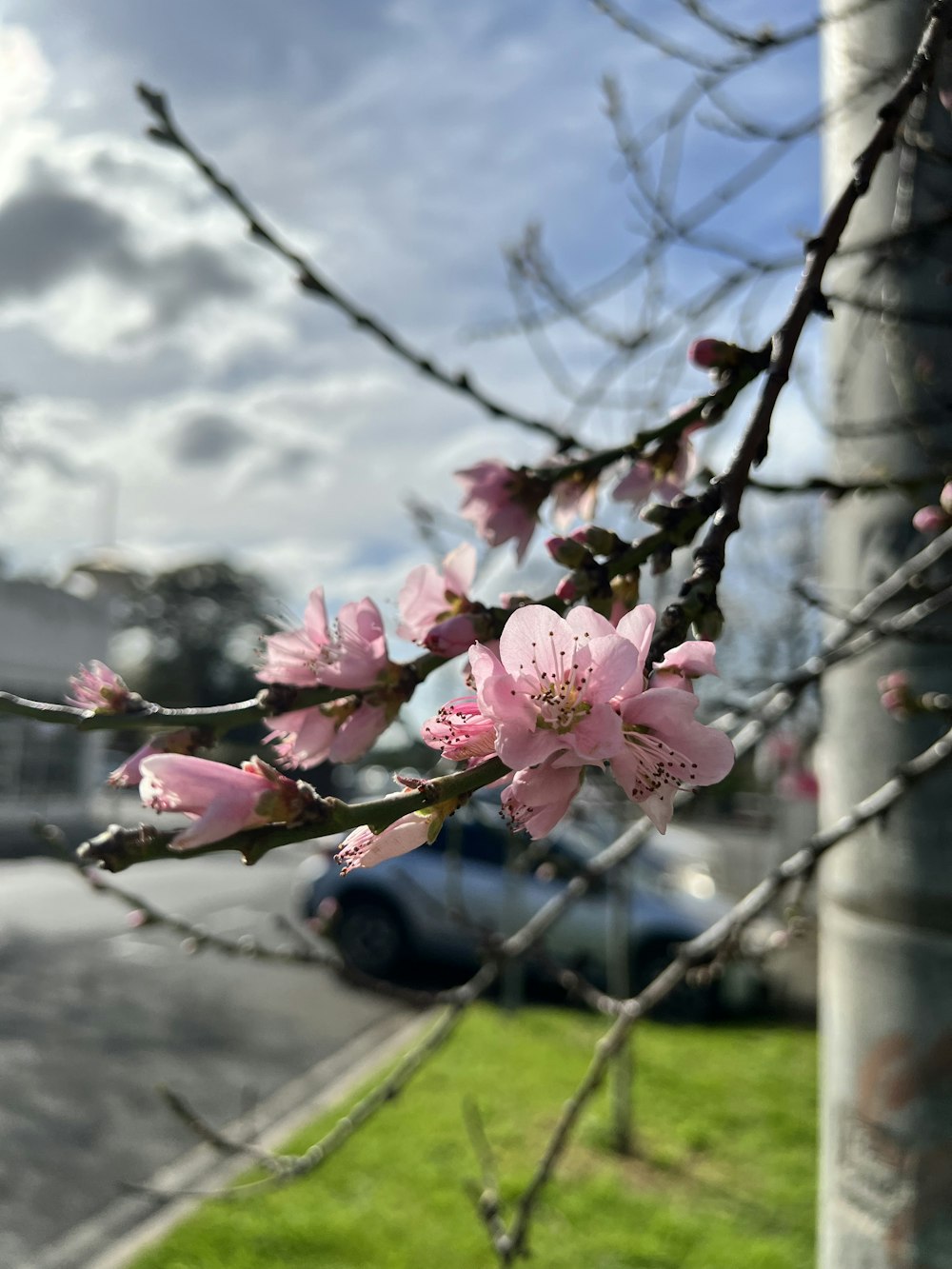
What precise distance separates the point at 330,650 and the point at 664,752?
35cm

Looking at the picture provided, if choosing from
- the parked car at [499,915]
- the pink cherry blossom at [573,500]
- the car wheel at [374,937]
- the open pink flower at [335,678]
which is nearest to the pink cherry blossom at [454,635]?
the open pink flower at [335,678]

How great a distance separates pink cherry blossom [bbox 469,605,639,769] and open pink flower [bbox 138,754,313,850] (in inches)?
6.1

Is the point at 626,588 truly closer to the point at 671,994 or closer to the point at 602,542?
the point at 602,542

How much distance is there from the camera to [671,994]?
815cm

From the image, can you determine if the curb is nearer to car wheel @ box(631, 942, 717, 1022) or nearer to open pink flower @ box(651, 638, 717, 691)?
car wheel @ box(631, 942, 717, 1022)

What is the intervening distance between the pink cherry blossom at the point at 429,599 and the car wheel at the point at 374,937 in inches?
342

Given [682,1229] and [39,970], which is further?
[39,970]

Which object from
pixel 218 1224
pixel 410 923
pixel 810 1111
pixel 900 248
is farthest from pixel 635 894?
pixel 900 248

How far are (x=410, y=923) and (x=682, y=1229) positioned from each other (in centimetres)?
518

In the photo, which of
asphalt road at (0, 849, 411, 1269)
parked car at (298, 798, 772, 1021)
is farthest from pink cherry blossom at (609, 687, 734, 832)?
parked car at (298, 798, 772, 1021)

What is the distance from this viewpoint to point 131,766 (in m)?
0.89

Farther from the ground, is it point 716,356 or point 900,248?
point 900,248

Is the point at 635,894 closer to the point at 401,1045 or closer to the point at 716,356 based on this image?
the point at 401,1045

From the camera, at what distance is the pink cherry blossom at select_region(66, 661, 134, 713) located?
874 millimetres
